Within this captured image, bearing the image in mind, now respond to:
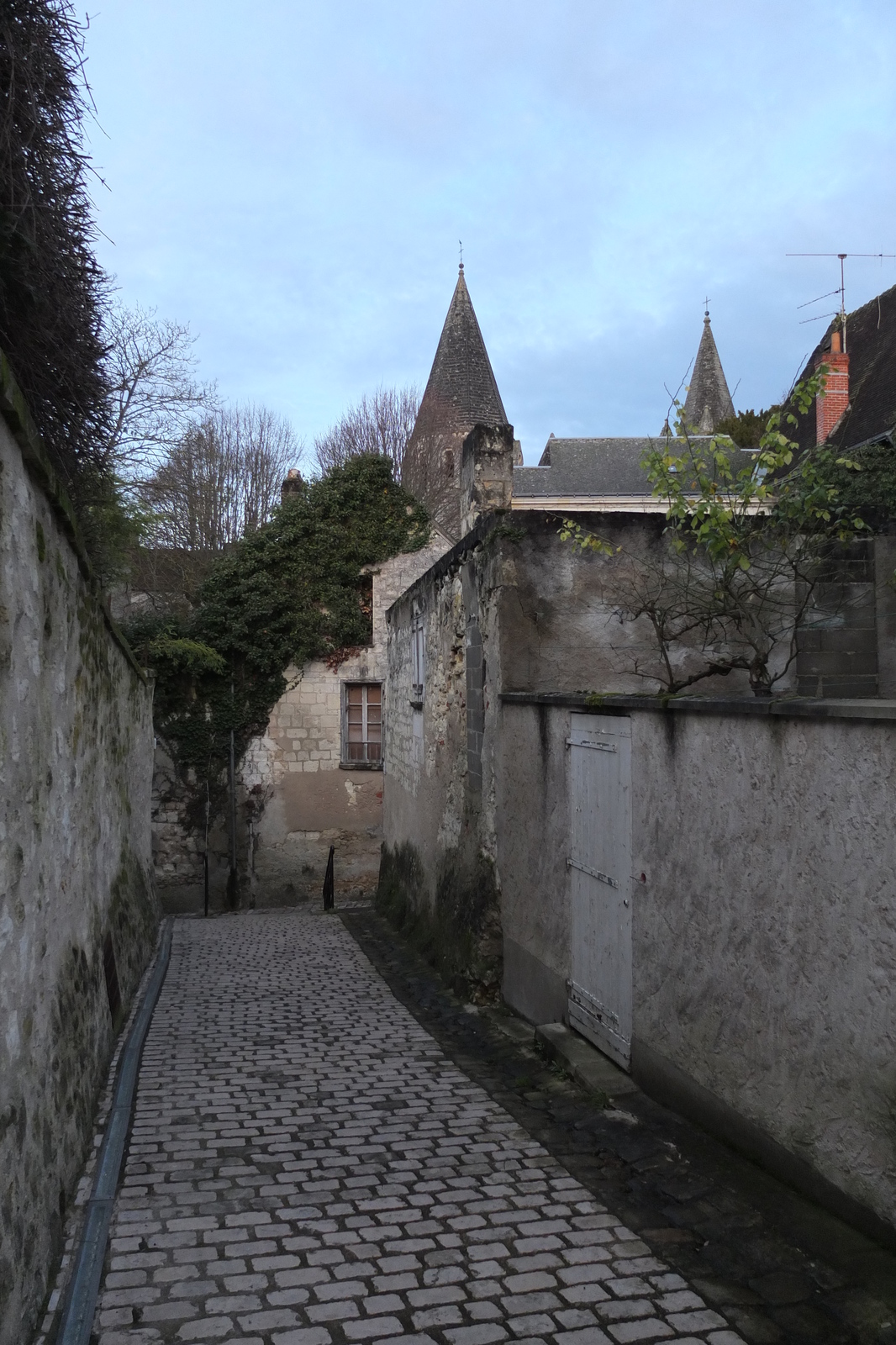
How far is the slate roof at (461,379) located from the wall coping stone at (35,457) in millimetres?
28384

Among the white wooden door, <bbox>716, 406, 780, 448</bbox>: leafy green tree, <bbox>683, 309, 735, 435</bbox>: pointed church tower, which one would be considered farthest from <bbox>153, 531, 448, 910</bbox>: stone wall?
<bbox>683, 309, 735, 435</bbox>: pointed church tower

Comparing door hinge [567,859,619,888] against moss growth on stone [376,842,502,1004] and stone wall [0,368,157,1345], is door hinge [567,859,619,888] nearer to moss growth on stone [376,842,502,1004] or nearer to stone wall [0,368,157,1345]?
moss growth on stone [376,842,502,1004]

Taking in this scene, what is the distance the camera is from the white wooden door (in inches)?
199

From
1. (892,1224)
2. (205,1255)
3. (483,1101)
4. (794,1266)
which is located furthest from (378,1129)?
(892,1224)

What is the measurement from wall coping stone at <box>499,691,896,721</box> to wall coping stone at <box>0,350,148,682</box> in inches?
107

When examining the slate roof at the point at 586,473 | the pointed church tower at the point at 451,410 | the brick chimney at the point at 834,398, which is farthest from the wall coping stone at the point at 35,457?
the pointed church tower at the point at 451,410

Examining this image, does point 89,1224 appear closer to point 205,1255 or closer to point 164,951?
point 205,1255

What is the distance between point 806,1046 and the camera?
345cm

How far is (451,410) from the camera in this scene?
33.9m

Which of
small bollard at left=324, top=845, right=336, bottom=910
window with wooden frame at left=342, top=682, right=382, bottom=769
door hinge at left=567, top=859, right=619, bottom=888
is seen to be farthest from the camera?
window with wooden frame at left=342, top=682, right=382, bottom=769

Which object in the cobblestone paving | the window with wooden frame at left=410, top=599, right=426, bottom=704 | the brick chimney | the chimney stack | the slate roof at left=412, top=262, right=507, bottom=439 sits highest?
the slate roof at left=412, top=262, right=507, bottom=439

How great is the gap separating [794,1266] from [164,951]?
7.35 meters

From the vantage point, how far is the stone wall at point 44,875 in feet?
9.84

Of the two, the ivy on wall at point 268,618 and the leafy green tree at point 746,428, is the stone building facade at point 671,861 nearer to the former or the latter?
the ivy on wall at point 268,618
